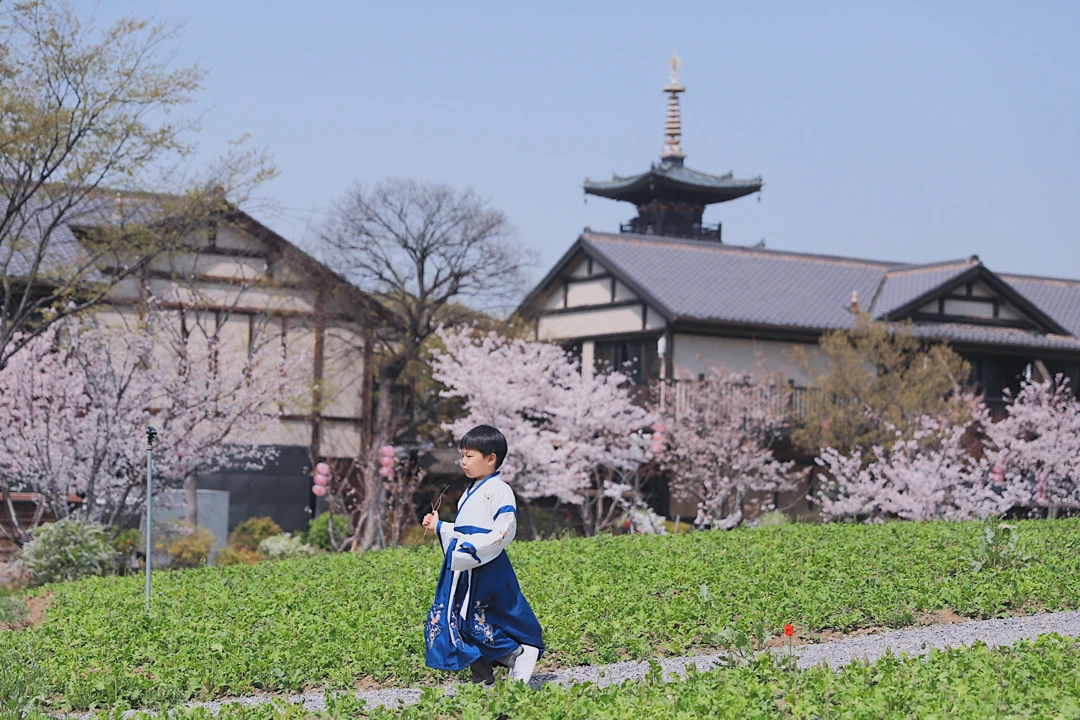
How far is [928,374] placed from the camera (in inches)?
981

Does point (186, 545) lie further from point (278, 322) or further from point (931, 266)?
point (931, 266)

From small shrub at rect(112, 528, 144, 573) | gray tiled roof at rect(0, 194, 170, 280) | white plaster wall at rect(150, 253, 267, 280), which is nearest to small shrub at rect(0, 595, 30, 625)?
gray tiled roof at rect(0, 194, 170, 280)

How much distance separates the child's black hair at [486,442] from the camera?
796 centimetres

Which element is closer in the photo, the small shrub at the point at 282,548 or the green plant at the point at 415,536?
the small shrub at the point at 282,548

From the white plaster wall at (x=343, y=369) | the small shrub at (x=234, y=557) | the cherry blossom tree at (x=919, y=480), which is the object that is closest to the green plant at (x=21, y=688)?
the small shrub at (x=234, y=557)

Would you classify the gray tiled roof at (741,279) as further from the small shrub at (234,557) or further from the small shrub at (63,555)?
the small shrub at (63,555)

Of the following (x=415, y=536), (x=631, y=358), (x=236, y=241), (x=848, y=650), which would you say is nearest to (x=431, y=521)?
(x=848, y=650)

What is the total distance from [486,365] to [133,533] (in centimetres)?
835

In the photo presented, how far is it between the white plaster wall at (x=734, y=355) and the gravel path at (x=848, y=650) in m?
17.2

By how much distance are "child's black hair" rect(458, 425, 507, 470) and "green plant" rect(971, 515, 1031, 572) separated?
Result: 6.20m

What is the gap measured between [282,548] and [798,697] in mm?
15275

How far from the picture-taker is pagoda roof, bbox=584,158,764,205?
4512cm

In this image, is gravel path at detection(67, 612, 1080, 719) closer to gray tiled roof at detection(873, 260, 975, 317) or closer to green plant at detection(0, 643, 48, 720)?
green plant at detection(0, 643, 48, 720)

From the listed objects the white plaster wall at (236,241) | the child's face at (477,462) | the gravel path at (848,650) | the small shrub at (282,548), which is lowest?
the small shrub at (282,548)
